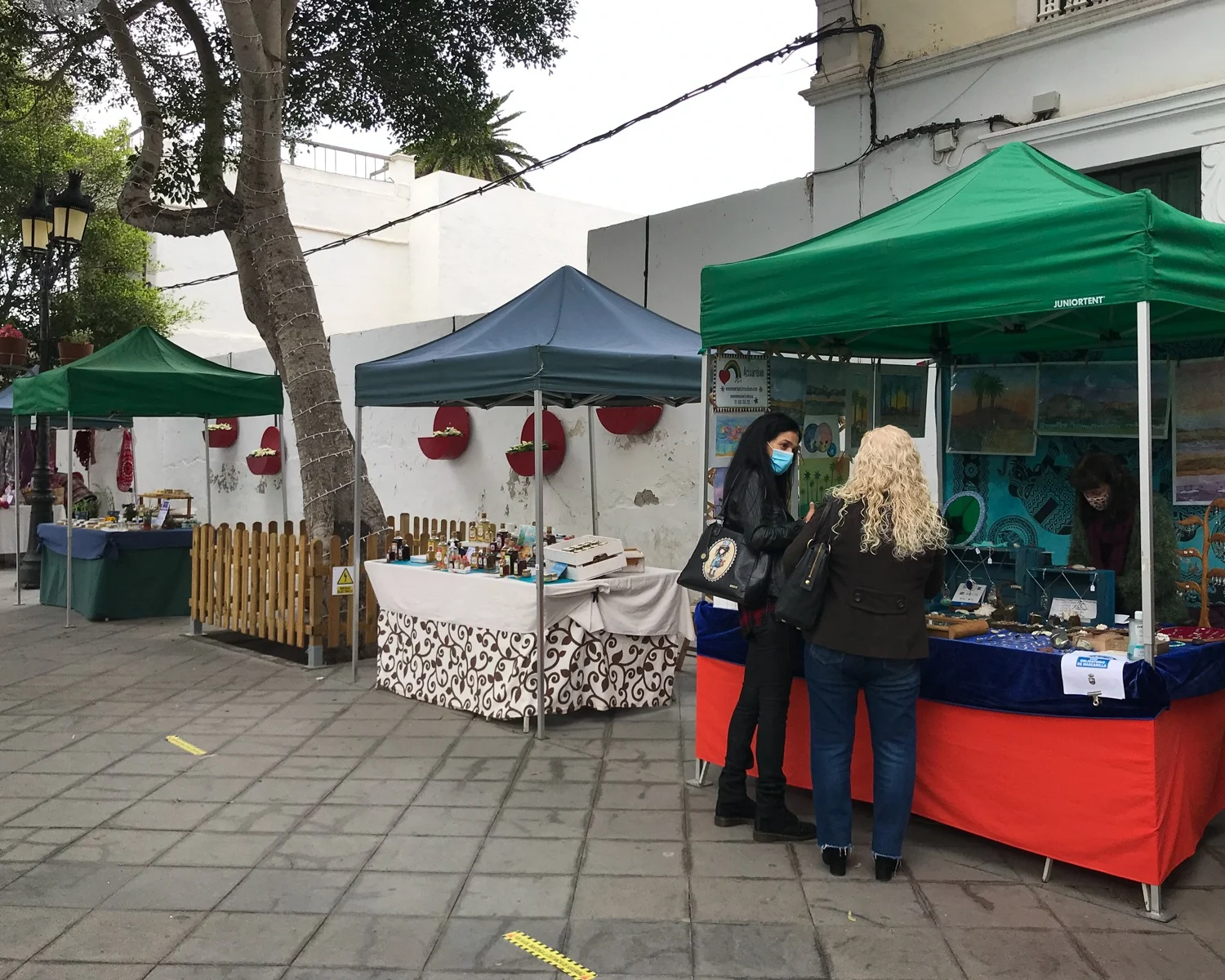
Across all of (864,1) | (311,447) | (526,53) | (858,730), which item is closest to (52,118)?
(526,53)

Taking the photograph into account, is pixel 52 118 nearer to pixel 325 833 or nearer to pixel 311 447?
pixel 311 447

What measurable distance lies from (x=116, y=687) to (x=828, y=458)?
5.11 m

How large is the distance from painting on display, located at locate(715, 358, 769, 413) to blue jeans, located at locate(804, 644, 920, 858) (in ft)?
4.50

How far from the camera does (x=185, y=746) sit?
5.63 metres

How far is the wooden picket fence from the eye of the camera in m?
7.65

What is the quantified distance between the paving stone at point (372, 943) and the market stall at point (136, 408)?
6.76m

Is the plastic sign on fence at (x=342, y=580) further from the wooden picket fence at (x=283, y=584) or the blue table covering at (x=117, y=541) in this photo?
the blue table covering at (x=117, y=541)

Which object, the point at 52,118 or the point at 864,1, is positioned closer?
the point at 864,1

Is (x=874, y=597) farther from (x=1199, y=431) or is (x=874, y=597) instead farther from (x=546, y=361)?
(x=546, y=361)

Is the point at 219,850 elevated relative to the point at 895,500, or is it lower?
lower

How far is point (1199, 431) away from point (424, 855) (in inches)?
155

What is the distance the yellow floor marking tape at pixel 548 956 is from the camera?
3.14m

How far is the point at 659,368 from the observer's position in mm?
6039

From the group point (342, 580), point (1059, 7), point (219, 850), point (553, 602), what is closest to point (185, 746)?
point (219, 850)
